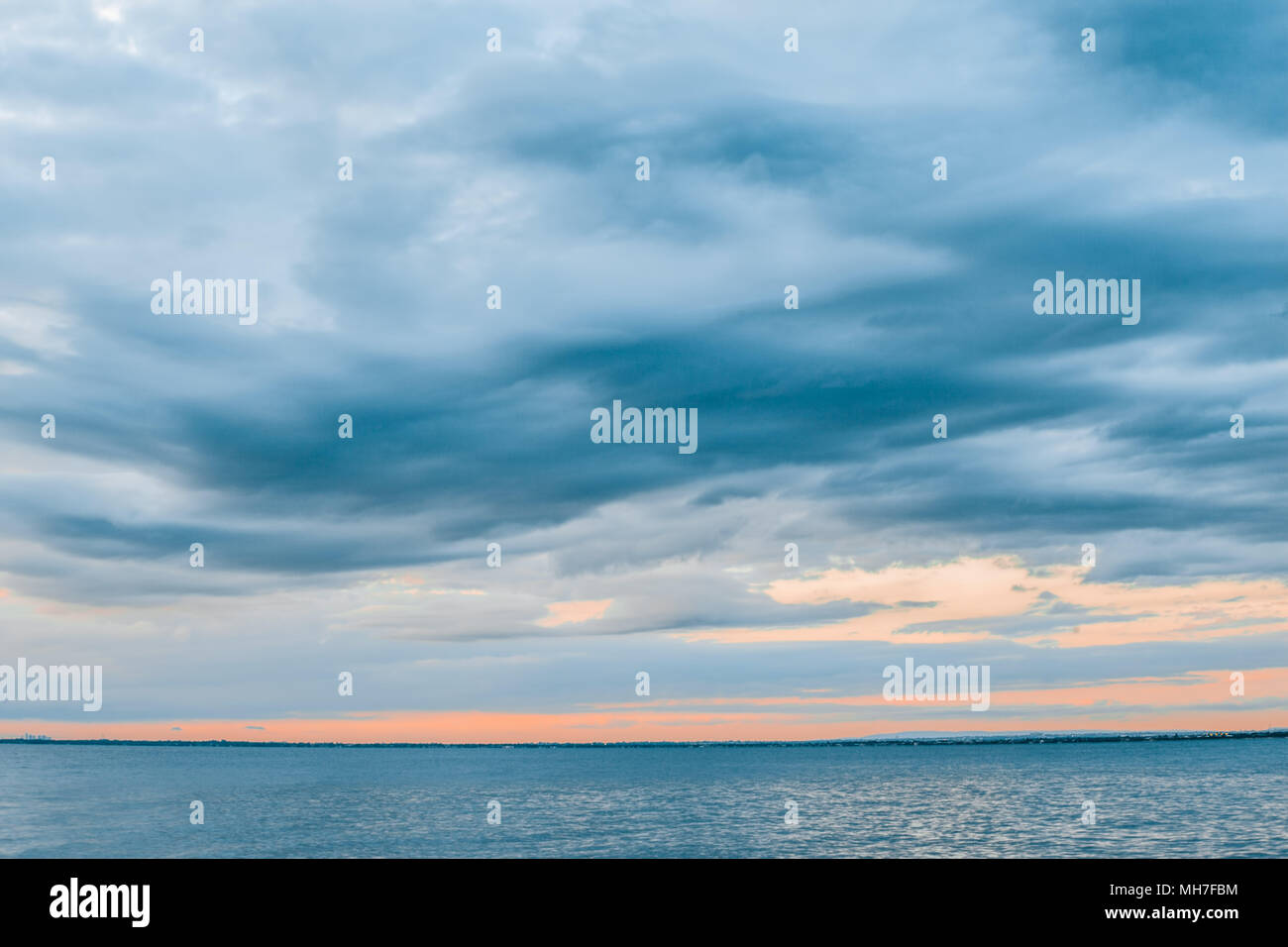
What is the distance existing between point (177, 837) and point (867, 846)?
61881 mm
